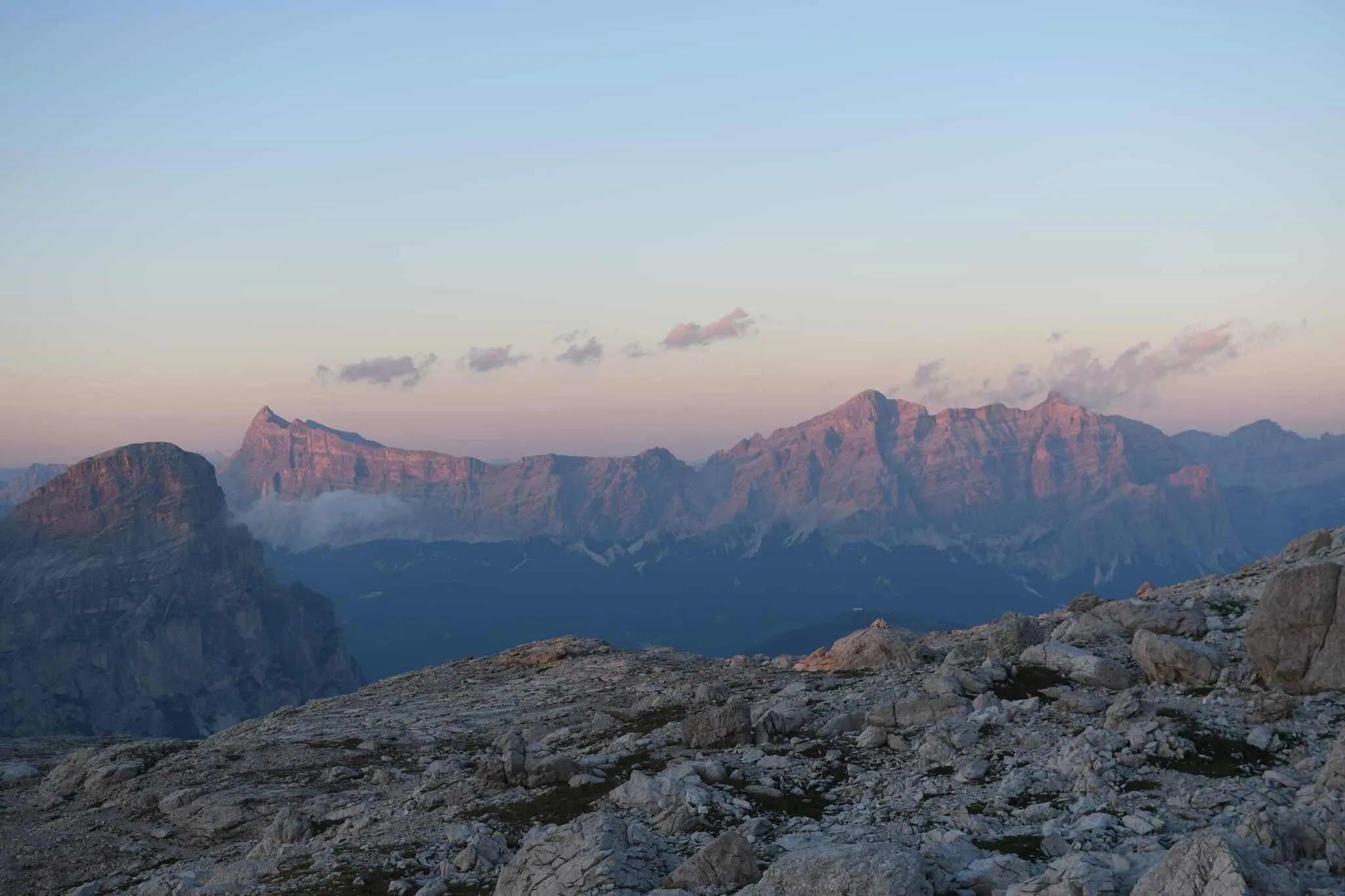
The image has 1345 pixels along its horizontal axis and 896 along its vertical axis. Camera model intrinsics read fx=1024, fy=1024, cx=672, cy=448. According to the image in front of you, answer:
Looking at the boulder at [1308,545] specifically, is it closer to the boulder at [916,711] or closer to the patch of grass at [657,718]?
the boulder at [916,711]

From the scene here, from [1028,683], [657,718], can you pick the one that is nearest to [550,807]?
[657,718]

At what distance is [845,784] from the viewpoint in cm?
3459

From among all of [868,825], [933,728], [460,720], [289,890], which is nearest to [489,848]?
[289,890]

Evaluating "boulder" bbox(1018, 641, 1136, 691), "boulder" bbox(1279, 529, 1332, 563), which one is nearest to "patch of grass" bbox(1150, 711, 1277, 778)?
"boulder" bbox(1018, 641, 1136, 691)

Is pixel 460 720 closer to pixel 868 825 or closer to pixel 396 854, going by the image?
pixel 396 854

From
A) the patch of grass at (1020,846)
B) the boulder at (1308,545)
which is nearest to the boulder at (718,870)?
the patch of grass at (1020,846)

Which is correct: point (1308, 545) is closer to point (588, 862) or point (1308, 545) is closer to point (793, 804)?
point (793, 804)

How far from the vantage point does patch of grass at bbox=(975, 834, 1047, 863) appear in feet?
84.2

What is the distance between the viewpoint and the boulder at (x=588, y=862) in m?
27.2

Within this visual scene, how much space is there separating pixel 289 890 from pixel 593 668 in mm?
44046

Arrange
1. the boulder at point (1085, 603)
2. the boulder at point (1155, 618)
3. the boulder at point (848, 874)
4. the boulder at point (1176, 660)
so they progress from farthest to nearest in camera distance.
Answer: the boulder at point (1085, 603)
the boulder at point (1155, 618)
the boulder at point (1176, 660)
the boulder at point (848, 874)

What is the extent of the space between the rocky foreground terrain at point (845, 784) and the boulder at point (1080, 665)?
0.12 metres

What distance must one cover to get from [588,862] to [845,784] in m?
10.5

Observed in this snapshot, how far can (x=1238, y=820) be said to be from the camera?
2623 cm
